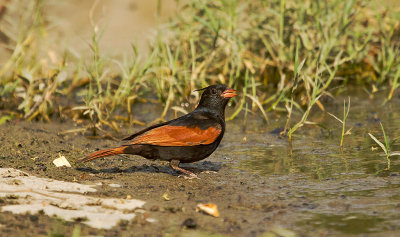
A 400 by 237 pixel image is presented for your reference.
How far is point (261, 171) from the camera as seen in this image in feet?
18.2

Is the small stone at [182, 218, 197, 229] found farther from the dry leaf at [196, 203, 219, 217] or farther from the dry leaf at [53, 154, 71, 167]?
the dry leaf at [53, 154, 71, 167]

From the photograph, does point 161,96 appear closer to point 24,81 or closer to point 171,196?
point 24,81

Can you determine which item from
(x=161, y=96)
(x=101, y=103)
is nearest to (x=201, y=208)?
(x=101, y=103)

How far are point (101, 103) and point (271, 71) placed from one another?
2.86m

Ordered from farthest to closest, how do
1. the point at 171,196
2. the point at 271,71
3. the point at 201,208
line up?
the point at 271,71 → the point at 171,196 → the point at 201,208

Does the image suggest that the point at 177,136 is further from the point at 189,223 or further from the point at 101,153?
the point at 189,223

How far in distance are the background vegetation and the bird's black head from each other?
1337 millimetres

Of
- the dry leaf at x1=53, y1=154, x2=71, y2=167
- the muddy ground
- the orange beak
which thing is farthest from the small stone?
the orange beak

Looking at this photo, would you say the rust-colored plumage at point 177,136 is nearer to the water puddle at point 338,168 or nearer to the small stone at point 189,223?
the water puddle at point 338,168

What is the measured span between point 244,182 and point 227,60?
136 inches

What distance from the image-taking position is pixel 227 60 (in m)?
8.43

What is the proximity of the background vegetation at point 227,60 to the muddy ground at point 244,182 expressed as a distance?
1.44ft

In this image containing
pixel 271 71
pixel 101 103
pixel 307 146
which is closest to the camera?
pixel 307 146

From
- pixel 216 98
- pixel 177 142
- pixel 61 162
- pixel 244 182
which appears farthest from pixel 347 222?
pixel 61 162
